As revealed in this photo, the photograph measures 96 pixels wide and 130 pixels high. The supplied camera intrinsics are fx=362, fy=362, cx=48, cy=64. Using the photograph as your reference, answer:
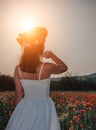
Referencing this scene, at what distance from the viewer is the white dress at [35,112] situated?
229cm

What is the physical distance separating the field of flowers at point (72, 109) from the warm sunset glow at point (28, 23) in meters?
0.55

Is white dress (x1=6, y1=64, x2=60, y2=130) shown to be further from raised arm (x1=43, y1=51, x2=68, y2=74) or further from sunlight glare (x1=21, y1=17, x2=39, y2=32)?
sunlight glare (x1=21, y1=17, x2=39, y2=32)

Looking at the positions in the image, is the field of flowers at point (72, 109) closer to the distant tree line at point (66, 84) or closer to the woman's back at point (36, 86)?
the distant tree line at point (66, 84)

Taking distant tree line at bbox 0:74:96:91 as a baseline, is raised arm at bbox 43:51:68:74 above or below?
above

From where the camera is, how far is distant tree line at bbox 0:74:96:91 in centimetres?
297

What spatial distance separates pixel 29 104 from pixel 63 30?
89 centimetres

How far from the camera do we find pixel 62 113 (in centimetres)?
291

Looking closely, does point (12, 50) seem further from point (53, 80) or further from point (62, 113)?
point (62, 113)

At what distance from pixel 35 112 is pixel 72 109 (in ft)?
2.14

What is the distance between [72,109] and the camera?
2.89m

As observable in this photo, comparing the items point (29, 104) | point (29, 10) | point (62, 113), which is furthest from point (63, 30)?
point (29, 104)

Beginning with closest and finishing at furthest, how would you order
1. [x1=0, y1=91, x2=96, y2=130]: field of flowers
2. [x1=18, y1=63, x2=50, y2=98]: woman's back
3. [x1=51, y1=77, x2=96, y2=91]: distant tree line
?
[x1=18, y1=63, x2=50, y2=98]: woman's back < [x1=0, y1=91, x2=96, y2=130]: field of flowers < [x1=51, y1=77, x2=96, y2=91]: distant tree line

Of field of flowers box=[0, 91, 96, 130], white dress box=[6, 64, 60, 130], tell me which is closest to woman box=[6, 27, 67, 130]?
white dress box=[6, 64, 60, 130]

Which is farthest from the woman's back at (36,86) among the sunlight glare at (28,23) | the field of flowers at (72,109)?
the sunlight glare at (28,23)
